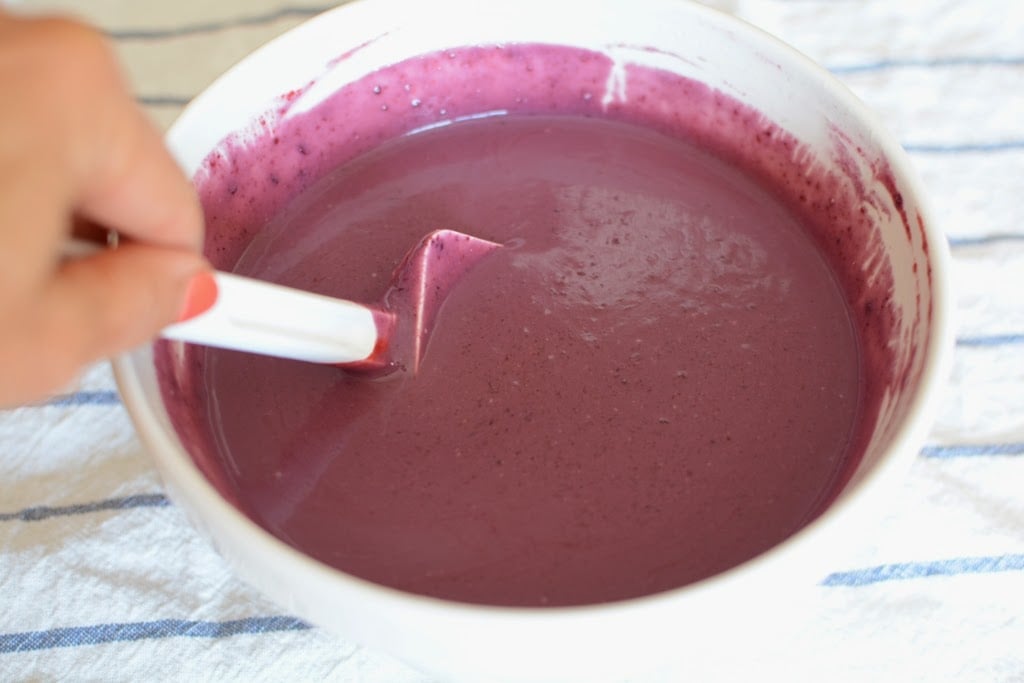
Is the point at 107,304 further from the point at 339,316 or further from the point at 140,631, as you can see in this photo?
the point at 140,631

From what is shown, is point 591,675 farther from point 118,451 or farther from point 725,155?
point 725,155

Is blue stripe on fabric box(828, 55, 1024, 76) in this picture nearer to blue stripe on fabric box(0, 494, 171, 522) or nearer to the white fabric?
the white fabric

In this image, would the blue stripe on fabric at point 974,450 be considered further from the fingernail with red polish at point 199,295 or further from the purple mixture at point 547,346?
the fingernail with red polish at point 199,295

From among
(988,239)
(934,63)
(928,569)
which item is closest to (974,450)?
(928,569)

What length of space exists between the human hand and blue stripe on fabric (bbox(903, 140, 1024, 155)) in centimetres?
100

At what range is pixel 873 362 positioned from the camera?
0.95 m

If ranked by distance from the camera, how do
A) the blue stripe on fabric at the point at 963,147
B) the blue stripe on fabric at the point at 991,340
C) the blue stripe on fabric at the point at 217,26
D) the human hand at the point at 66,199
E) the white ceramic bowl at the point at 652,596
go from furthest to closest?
1. the blue stripe on fabric at the point at 217,26
2. the blue stripe on fabric at the point at 963,147
3. the blue stripe on fabric at the point at 991,340
4. the white ceramic bowl at the point at 652,596
5. the human hand at the point at 66,199

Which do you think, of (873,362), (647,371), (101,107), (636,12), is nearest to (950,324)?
(873,362)

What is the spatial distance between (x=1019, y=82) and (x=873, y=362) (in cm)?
62

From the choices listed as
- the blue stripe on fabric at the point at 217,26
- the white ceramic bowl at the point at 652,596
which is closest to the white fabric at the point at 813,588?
the white ceramic bowl at the point at 652,596

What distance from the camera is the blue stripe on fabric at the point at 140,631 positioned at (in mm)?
860

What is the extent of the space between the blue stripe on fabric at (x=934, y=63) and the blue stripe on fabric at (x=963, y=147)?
146mm

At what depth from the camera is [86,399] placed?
3.36 ft

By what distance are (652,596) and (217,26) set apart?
1104 mm
